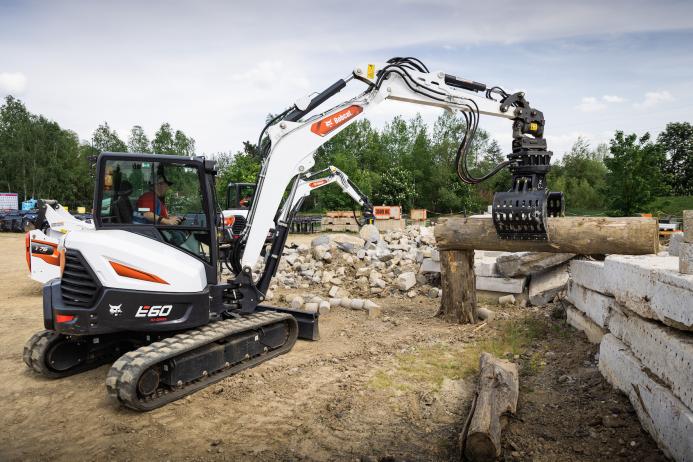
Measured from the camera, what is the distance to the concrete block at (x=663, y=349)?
3199mm

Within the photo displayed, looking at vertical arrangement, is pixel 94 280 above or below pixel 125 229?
below

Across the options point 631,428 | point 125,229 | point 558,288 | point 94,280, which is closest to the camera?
point 631,428

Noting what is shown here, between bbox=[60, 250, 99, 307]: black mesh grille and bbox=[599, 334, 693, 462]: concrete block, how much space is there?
4.73 m

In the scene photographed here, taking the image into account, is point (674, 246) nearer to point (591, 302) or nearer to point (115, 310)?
point (591, 302)

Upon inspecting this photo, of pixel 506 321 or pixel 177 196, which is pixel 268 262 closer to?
pixel 177 196

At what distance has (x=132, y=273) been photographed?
4988 millimetres

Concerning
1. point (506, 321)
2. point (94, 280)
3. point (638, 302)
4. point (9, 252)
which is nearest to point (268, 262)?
point (94, 280)

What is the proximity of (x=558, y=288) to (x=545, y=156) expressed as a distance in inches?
108

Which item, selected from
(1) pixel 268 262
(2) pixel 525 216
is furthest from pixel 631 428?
(1) pixel 268 262

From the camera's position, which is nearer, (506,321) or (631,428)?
(631,428)

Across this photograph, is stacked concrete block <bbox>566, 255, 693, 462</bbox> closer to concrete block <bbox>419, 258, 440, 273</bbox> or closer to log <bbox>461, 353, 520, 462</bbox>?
log <bbox>461, 353, 520, 462</bbox>

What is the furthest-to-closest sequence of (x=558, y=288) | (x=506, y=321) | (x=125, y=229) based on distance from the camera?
(x=558, y=288) → (x=506, y=321) → (x=125, y=229)

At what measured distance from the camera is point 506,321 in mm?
7281

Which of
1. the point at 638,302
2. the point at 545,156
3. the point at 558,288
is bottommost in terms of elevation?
the point at 558,288
